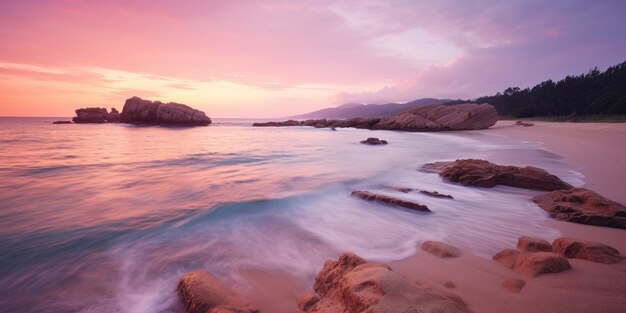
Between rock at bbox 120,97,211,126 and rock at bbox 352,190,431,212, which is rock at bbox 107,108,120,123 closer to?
rock at bbox 120,97,211,126

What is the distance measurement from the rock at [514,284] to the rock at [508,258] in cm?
55

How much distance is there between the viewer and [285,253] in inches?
181

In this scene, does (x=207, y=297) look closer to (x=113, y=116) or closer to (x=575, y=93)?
(x=575, y=93)

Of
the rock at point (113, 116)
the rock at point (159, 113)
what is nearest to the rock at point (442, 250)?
the rock at point (159, 113)

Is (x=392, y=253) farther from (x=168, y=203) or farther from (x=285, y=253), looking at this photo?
(x=168, y=203)

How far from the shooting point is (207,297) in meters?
2.91

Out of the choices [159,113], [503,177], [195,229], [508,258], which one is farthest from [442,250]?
[159,113]

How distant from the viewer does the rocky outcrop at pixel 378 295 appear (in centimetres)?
217

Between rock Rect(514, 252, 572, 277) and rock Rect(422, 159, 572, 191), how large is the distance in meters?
5.43

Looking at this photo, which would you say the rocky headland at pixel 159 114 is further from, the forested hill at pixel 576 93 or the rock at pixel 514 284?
the forested hill at pixel 576 93

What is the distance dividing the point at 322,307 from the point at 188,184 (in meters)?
8.32

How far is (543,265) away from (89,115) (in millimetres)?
90528

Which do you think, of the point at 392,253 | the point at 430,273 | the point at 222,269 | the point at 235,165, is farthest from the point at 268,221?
the point at 235,165

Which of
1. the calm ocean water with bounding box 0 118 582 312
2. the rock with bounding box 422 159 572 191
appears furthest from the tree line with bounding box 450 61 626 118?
the calm ocean water with bounding box 0 118 582 312
